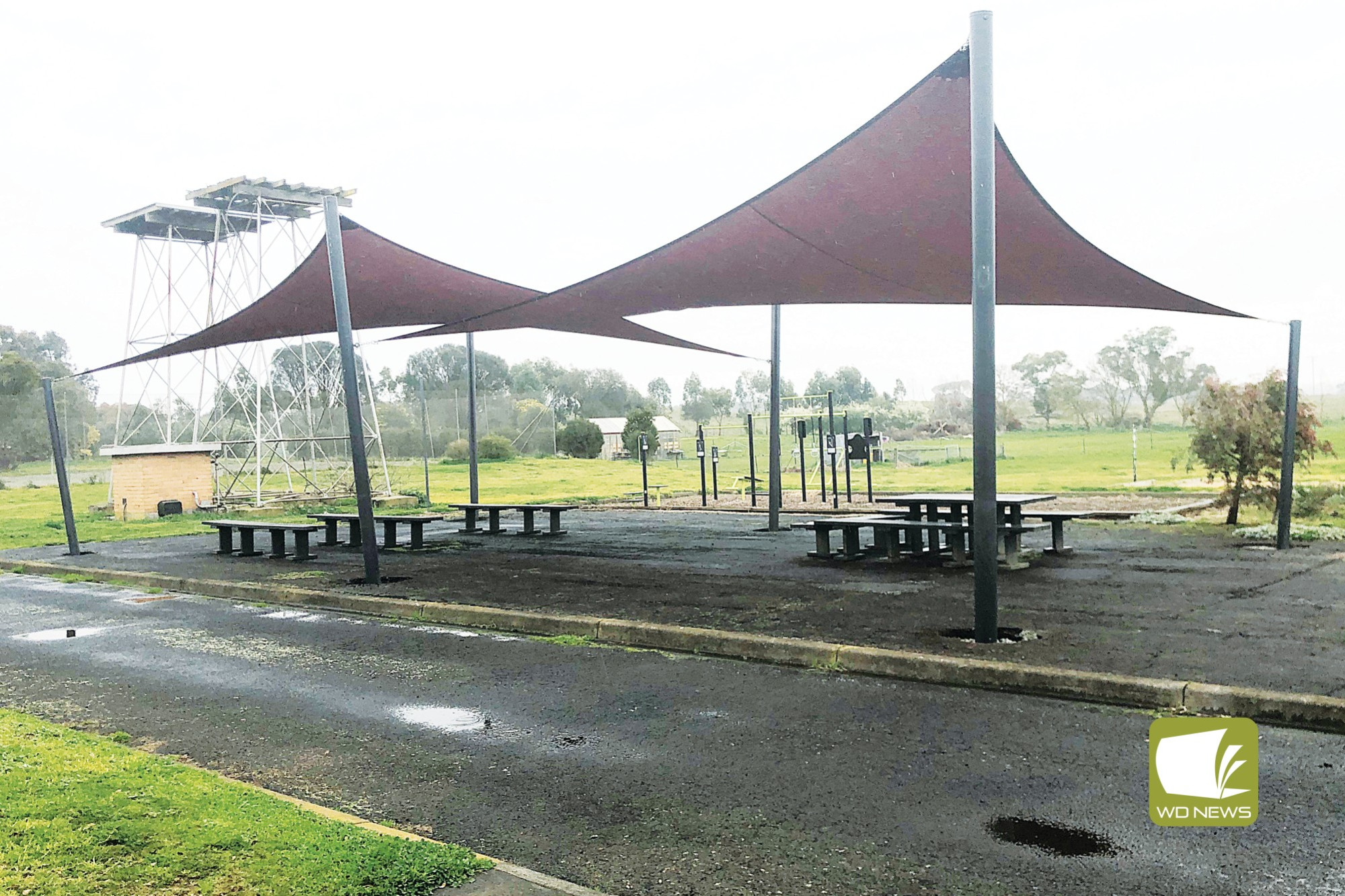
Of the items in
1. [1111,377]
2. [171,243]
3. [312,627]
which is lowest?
[312,627]

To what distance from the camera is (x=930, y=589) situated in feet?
29.6

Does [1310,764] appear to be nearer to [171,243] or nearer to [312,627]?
[312,627]

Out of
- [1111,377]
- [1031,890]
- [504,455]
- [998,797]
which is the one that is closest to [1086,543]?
[998,797]

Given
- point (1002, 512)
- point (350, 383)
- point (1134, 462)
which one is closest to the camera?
point (350, 383)

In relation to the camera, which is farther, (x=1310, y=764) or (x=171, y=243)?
(x=171, y=243)

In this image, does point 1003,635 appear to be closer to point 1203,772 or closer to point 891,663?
point 891,663

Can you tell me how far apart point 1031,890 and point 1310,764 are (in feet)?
6.38

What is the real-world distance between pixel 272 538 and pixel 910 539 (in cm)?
826

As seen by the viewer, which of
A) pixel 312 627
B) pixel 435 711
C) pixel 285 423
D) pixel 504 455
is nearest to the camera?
pixel 435 711

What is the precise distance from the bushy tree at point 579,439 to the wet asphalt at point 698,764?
31380 millimetres

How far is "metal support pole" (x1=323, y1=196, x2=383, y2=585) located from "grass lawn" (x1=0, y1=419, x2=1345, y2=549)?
904cm

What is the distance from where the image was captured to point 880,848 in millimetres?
3592

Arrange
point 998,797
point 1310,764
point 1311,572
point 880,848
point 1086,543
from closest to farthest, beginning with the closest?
point 880,848 → point 998,797 → point 1310,764 → point 1311,572 → point 1086,543

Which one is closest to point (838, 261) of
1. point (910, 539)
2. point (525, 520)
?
point (910, 539)
